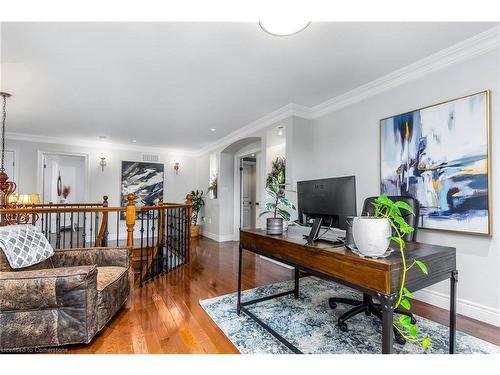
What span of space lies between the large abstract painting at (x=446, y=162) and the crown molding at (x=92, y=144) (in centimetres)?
554

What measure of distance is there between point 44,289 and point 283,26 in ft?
7.93

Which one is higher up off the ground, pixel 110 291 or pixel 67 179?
pixel 67 179

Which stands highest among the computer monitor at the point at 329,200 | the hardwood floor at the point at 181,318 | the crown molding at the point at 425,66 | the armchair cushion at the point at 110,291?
the crown molding at the point at 425,66

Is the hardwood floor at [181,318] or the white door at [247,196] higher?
the white door at [247,196]

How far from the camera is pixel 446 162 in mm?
2273

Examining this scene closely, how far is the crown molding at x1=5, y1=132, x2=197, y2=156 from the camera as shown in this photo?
5.20 meters

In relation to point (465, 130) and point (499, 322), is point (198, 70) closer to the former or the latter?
point (465, 130)

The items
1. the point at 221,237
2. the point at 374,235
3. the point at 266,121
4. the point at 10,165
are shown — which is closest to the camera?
the point at 374,235

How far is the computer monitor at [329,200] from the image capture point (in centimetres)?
155

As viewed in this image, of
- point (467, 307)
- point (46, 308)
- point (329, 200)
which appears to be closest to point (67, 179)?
point (46, 308)

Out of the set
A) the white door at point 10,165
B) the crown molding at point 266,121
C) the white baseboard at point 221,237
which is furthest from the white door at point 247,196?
the white door at point 10,165

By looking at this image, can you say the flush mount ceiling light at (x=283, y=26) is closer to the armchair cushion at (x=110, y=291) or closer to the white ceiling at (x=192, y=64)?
the white ceiling at (x=192, y=64)

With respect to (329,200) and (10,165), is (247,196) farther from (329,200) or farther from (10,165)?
(10,165)

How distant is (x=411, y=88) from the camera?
261 cm
